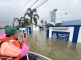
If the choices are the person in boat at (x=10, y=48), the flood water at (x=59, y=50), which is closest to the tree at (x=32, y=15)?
the flood water at (x=59, y=50)

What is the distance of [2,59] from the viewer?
2436 mm

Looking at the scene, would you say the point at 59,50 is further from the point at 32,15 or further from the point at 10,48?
the point at 32,15

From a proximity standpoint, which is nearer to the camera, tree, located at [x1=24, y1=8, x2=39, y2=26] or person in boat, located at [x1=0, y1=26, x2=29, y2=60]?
person in boat, located at [x1=0, y1=26, x2=29, y2=60]

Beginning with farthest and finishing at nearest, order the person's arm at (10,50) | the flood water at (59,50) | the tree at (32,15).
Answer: the tree at (32,15) → the flood water at (59,50) → the person's arm at (10,50)

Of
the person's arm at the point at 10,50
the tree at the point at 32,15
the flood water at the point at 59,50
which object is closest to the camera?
the person's arm at the point at 10,50

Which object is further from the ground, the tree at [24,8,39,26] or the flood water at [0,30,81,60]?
the tree at [24,8,39,26]

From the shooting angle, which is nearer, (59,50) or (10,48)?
(10,48)

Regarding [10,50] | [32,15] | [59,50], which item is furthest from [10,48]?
[32,15]

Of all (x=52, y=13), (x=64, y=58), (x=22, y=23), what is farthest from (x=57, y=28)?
(x=22, y=23)

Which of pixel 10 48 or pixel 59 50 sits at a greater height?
pixel 10 48

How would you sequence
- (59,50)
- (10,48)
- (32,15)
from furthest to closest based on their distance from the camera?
(32,15) → (59,50) → (10,48)

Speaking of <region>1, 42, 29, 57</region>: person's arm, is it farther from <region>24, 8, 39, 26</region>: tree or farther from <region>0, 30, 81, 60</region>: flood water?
<region>24, 8, 39, 26</region>: tree

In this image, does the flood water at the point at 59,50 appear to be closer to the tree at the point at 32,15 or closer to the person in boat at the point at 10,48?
the person in boat at the point at 10,48

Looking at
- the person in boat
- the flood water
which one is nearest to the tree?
the flood water
